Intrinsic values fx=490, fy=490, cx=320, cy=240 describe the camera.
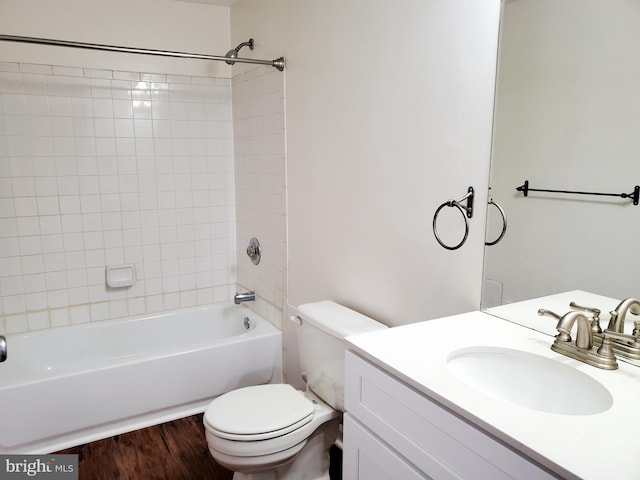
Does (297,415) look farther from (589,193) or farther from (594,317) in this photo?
(589,193)

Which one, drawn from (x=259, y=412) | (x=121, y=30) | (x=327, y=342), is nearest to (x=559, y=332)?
(x=327, y=342)

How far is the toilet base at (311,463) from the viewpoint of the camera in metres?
1.99

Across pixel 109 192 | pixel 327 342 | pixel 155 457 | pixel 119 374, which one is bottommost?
pixel 155 457

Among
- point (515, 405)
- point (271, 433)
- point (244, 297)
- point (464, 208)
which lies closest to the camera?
point (515, 405)

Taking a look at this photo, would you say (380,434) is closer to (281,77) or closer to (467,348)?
(467,348)

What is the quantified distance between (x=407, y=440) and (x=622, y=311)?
0.61 m

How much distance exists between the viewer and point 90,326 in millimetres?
2961

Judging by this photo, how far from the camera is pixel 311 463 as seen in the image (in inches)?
81.2

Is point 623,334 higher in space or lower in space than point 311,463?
higher

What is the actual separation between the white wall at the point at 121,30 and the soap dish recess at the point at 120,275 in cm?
120

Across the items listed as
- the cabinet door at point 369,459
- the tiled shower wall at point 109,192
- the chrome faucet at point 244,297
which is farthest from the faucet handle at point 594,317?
the tiled shower wall at point 109,192

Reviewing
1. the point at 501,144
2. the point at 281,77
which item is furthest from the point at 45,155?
the point at 501,144

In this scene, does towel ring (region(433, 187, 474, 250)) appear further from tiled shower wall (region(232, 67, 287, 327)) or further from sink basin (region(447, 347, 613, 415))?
tiled shower wall (region(232, 67, 287, 327))

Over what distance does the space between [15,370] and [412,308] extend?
2231mm
